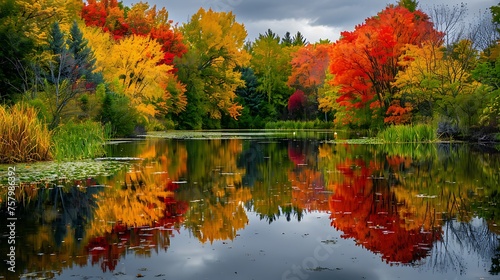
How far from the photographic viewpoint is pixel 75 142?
67.5 ft

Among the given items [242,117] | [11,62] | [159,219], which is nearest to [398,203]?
[159,219]

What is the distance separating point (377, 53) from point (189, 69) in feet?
95.0

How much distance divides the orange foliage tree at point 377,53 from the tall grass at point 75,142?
17.8 meters

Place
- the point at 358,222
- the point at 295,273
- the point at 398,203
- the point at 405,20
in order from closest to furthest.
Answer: the point at 295,273
the point at 358,222
the point at 398,203
the point at 405,20

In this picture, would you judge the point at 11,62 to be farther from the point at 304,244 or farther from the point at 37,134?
the point at 304,244

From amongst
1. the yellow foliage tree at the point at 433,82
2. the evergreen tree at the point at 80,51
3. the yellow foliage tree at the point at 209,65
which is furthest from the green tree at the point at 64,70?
the yellow foliage tree at the point at 209,65

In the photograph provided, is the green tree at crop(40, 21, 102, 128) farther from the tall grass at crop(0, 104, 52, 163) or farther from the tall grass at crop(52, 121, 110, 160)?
the tall grass at crop(0, 104, 52, 163)

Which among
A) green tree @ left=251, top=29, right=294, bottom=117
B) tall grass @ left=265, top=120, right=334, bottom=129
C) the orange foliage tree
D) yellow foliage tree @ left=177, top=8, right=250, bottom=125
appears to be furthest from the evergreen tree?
green tree @ left=251, top=29, right=294, bottom=117

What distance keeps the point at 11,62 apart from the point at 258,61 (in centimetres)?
5444

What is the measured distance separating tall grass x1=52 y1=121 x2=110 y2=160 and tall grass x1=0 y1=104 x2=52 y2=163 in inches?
33.8

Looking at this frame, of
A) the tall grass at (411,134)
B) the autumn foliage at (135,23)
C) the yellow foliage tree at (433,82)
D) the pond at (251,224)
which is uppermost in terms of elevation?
the autumn foliage at (135,23)

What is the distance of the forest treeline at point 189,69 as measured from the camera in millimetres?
26391

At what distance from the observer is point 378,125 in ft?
123

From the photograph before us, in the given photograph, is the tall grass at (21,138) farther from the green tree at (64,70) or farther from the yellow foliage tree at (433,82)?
the yellow foliage tree at (433,82)
